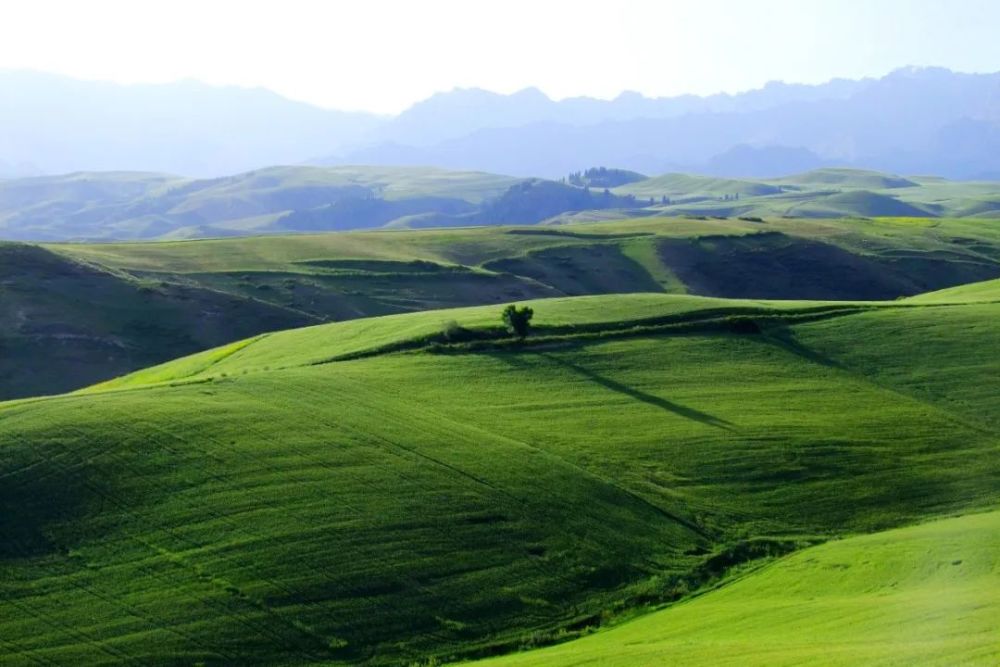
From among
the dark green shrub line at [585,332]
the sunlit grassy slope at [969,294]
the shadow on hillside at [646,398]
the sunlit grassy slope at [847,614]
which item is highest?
the sunlit grassy slope at [969,294]

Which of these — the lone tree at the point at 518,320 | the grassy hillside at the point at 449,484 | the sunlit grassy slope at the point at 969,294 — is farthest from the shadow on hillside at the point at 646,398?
the sunlit grassy slope at the point at 969,294

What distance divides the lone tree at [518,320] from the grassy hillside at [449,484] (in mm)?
1205

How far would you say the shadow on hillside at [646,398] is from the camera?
63688mm

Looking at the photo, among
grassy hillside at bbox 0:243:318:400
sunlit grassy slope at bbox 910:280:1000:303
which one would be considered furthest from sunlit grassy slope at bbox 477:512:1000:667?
grassy hillside at bbox 0:243:318:400

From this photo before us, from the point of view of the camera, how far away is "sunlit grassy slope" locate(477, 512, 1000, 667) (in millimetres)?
29359

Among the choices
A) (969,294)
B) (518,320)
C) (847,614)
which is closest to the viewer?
(847,614)

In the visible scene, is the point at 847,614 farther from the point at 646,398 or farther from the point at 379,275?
the point at 379,275

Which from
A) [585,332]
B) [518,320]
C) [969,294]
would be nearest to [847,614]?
[518,320]

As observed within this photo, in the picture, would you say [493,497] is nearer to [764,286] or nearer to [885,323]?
[885,323]

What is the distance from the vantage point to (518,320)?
3152 inches

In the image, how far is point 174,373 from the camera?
271 feet

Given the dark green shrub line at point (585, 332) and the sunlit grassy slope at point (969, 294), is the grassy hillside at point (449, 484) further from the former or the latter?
the sunlit grassy slope at point (969, 294)

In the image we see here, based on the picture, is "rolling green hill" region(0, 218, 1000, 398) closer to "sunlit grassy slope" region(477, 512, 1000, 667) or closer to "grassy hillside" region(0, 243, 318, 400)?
"grassy hillside" region(0, 243, 318, 400)

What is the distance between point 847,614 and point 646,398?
33.0 m
